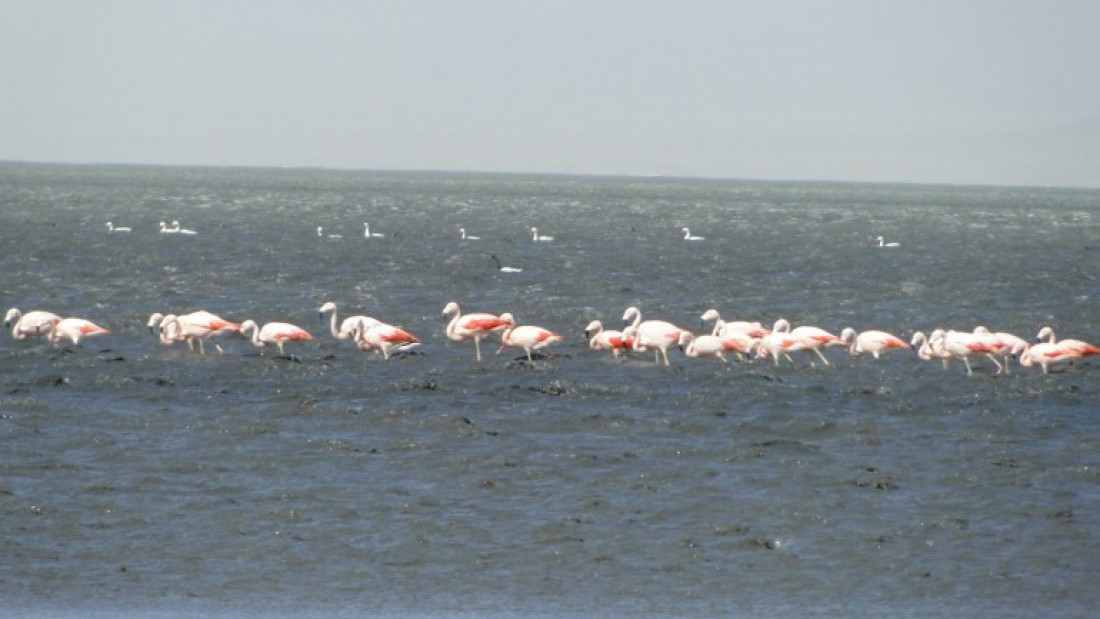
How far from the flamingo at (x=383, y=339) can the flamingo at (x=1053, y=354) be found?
9.35 m

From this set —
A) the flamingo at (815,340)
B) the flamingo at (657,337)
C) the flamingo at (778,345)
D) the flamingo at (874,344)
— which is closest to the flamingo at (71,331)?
the flamingo at (657,337)

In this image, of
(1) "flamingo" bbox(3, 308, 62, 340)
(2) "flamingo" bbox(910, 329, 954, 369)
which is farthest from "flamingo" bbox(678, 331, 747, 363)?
(1) "flamingo" bbox(3, 308, 62, 340)

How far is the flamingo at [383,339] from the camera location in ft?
84.0

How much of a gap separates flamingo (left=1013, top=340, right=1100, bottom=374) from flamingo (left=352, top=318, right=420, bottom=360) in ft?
30.7

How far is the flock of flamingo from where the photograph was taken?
993 inches

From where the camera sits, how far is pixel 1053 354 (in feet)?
81.5

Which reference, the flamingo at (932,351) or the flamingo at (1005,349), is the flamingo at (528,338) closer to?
the flamingo at (932,351)

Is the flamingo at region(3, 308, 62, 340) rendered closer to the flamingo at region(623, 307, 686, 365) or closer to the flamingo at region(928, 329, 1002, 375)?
the flamingo at region(623, 307, 686, 365)

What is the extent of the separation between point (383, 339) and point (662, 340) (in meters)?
4.31

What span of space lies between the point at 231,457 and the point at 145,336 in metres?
11.0

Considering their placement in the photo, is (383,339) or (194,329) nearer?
(383,339)

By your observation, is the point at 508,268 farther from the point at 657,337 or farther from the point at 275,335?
the point at 657,337

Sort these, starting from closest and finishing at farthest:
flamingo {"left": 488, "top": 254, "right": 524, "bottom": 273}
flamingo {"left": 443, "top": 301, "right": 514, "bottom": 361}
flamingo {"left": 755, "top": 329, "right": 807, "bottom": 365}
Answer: flamingo {"left": 755, "top": 329, "right": 807, "bottom": 365} → flamingo {"left": 443, "top": 301, "right": 514, "bottom": 361} → flamingo {"left": 488, "top": 254, "right": 524, "bottom": 273}

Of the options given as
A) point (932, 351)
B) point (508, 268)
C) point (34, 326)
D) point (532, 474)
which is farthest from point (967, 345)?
point (508, 268)
